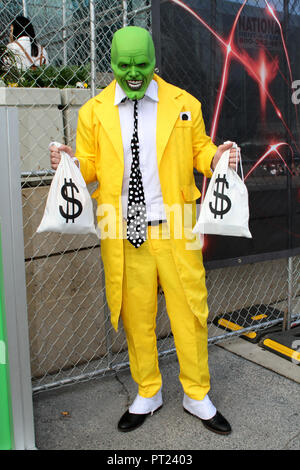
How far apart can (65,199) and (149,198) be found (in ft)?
1.46

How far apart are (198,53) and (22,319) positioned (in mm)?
2008

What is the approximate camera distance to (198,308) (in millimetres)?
2551

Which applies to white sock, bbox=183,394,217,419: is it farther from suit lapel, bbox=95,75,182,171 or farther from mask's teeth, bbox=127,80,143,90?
mask's teeth, bbox=127,80,143,90

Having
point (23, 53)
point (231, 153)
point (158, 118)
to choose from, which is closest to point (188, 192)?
point (231, 153)

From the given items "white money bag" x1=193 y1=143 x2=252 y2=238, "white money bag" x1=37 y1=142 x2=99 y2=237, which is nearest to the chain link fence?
"white money bag" x1=37 y1=142 x2=99 y2=237

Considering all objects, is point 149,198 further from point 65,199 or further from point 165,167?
point 65,199

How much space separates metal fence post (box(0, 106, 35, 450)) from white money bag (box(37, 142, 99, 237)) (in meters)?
0.17

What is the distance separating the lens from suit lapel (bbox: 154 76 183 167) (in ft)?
7.88

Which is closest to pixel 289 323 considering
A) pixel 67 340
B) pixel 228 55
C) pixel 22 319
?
pixel 67 340

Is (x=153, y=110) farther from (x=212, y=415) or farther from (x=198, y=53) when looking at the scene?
(x=212, y=415)

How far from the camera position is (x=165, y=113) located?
2438 millimetres

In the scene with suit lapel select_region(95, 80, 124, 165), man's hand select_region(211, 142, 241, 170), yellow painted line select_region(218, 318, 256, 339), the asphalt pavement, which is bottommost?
the asphalt pavement

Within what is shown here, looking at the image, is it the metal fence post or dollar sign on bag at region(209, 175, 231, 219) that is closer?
the metal fence post

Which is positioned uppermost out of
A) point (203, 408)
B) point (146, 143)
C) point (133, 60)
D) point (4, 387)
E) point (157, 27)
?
point (157, 27)
